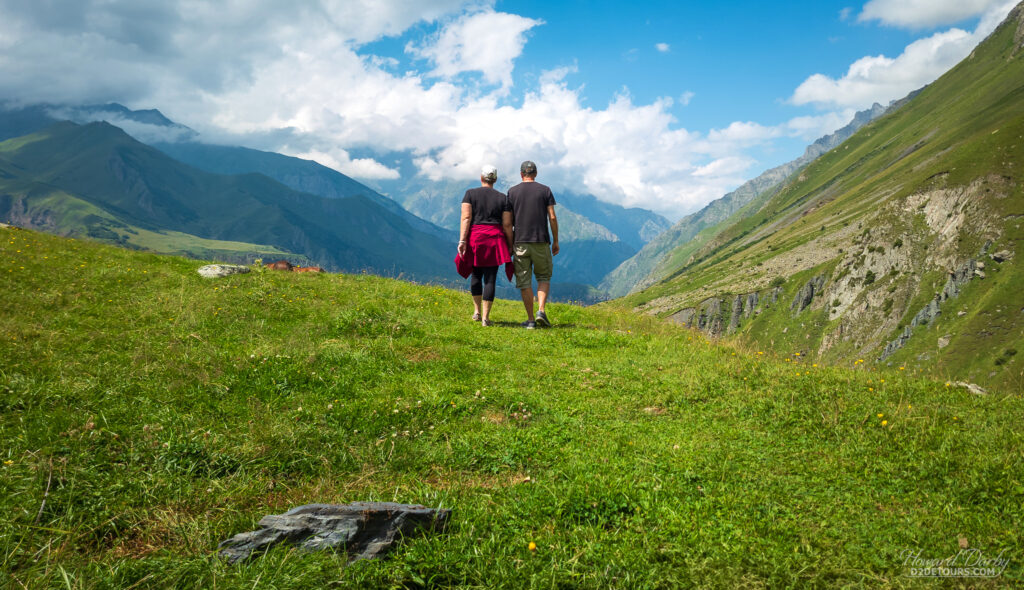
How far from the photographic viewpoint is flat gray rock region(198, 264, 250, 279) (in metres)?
14.5

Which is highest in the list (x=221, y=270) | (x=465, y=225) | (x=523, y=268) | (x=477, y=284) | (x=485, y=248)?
(x=465, y=225)

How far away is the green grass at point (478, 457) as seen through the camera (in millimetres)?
3850

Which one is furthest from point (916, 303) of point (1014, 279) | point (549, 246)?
point (549, 246)

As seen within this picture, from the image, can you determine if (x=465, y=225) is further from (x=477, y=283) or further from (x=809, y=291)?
(x=809, y=291)

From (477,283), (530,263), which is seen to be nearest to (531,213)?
(530,263)

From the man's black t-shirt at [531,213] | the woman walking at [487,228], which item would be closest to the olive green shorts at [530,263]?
the man's black t-shirt at [531,213]

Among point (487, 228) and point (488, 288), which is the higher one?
point (487, 228)

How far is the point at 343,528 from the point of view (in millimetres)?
4000

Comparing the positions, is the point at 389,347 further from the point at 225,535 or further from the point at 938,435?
the point at 938,435

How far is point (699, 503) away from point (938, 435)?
394cm

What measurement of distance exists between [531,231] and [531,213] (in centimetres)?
48

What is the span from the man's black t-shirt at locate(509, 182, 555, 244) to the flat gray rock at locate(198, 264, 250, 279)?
9.40 metres

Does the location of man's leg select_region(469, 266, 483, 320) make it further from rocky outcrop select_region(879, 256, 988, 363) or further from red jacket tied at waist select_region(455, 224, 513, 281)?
rocky outcrop select_region(879, 256, 988, 363)

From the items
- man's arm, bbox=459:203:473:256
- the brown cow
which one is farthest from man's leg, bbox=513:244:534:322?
the brown cow
